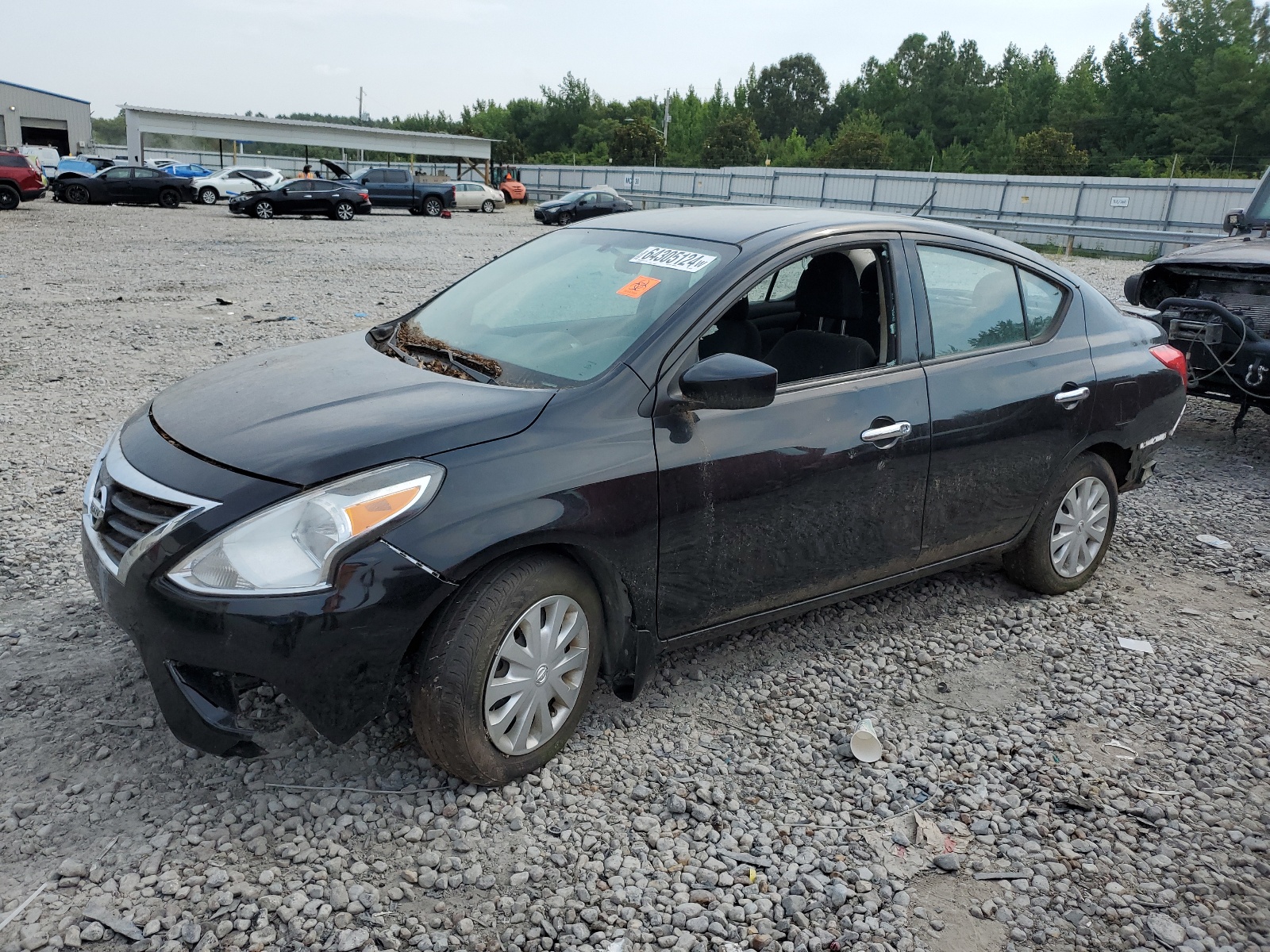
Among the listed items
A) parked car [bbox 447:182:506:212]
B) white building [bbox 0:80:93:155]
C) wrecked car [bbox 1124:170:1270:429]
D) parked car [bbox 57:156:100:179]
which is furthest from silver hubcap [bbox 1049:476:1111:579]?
white building [bbox 0:80:93:155]

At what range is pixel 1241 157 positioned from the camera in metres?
57.5

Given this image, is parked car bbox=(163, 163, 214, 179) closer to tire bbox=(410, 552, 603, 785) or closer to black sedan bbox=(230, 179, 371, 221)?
black sedan bbox=(230, 179, 371, 221)

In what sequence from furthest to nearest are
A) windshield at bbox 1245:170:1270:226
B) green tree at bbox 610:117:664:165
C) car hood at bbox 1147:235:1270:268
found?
green tree at bbox 610:117:664:165 → windshield at bbox 1245:170:1270:226 → car hood at bbox 1147:235:1270:268

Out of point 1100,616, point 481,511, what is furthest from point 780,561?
point 1100,616

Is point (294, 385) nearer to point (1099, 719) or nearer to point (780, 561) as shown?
point (780, 561)

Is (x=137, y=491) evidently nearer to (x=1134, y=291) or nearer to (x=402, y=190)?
(x=1134, y=291)

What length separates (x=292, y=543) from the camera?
2688 mm

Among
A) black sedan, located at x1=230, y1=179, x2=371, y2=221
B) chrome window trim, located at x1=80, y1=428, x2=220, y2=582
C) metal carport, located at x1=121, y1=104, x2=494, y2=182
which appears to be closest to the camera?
chrome window trim, located at x1=80, y1=428, x2=220, y2=582

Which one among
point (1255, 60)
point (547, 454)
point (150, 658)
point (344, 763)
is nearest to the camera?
point (150, 658)

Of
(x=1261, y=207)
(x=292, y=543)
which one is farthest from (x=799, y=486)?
(x=1261, y=207)

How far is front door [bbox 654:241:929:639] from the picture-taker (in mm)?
3307

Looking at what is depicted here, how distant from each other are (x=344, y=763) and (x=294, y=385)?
1.25 m

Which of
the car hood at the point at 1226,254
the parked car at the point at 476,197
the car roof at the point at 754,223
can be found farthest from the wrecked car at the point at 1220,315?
→ the parked car at the point at 476,197

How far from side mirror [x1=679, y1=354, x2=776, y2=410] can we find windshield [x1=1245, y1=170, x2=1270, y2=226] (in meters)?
7.38
